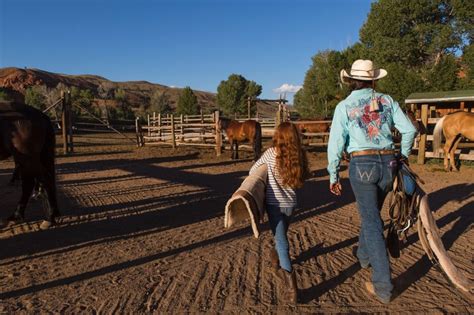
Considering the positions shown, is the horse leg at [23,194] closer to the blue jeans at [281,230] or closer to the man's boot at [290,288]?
the blue jeans at [281,230]

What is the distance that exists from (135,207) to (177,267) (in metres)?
2.84

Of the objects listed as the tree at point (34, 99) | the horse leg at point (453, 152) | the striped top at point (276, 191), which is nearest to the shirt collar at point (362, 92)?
the striped top at point (276, 191)

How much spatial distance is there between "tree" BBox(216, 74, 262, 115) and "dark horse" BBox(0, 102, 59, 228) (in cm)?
5052

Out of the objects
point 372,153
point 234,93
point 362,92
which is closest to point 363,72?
point 362,92

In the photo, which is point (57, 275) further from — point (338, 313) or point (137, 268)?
point (338, 313)

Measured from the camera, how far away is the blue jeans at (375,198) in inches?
116

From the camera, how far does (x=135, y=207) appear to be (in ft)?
20.9

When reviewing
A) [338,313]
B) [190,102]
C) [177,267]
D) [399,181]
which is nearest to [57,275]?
[177,267]

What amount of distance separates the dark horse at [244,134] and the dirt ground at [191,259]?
20.0 feet

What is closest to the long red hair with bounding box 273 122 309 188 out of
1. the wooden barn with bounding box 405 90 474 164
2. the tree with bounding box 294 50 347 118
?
the wooden barn with bounding box 405 90 474 164

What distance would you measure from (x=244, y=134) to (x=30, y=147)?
977cm

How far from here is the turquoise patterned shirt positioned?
9.81 ft

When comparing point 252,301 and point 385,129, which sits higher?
point 385,129

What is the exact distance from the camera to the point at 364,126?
3000 mm
